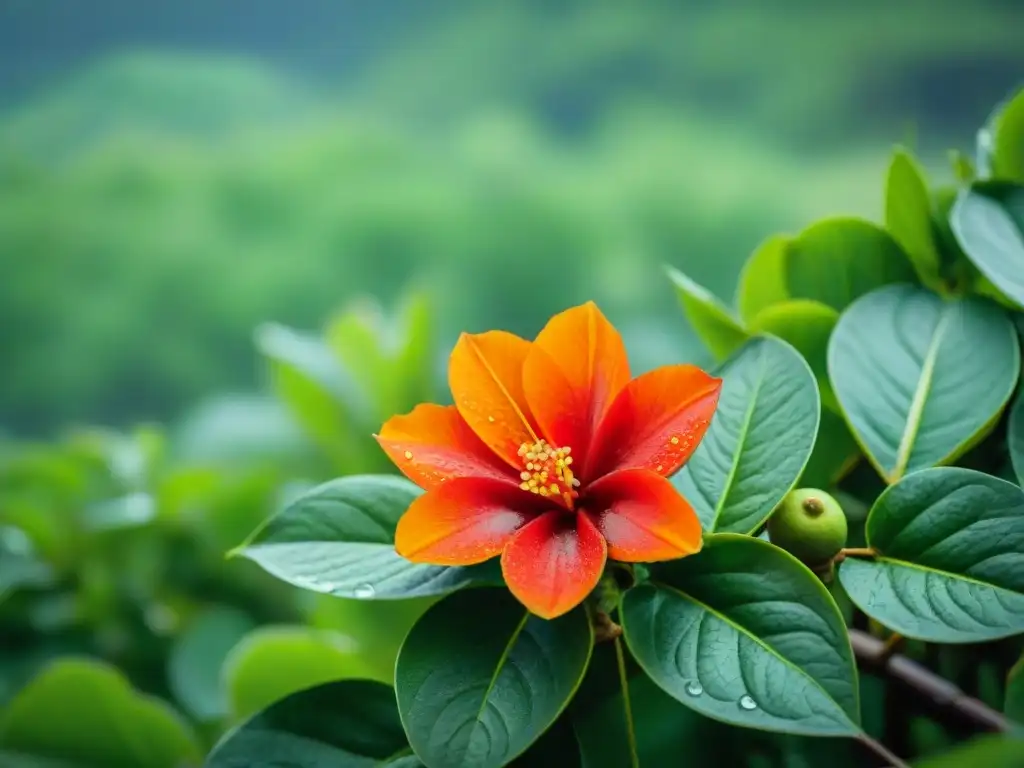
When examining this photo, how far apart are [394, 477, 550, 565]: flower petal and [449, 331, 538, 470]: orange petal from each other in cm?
1

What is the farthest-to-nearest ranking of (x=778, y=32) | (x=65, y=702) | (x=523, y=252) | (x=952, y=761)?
(x=778, y=32) < (x=523, y=252) < (x=65, y=702) < (x=952, y=761)

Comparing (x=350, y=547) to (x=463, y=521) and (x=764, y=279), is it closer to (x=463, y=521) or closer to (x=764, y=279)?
(x=463, y=521)

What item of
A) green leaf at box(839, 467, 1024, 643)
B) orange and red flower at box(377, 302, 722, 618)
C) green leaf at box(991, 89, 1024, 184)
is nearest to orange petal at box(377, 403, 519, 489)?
orange and red flower at box(377, 302, 722, 618)

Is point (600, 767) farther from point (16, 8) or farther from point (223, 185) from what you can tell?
point (16, 8)

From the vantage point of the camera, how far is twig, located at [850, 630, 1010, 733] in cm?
33

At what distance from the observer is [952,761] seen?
0.77 ft

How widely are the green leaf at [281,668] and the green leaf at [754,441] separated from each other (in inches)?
7.7

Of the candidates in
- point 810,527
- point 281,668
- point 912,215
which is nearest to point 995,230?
point 912,215

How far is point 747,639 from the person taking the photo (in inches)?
10.5

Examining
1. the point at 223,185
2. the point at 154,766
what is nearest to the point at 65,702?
the point at 154,766

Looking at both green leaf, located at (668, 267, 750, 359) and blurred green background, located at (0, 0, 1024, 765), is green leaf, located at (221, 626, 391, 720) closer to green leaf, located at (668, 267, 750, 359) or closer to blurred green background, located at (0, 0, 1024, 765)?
green leaf, located at (668, 267, 750, 359)

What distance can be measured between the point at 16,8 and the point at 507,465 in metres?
1.46

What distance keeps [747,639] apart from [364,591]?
119 millimetres

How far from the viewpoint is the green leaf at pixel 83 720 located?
458 millimetres
